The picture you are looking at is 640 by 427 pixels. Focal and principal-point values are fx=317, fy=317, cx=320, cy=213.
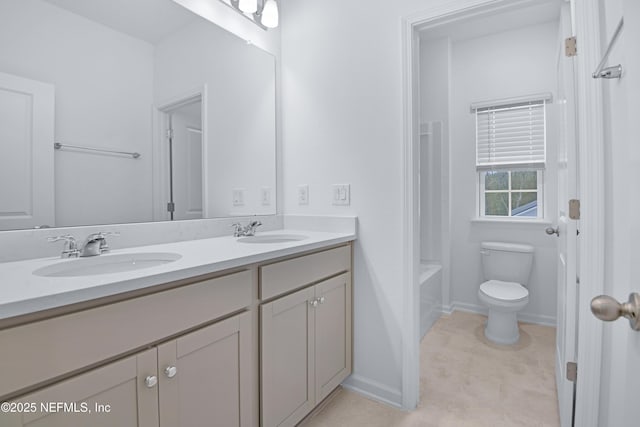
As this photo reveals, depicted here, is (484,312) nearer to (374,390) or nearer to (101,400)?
(374,390)

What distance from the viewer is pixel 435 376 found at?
199cm

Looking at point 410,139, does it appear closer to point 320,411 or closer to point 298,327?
point 298,327

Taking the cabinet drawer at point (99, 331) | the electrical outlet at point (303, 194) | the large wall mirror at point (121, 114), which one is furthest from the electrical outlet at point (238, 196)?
the cabinet drawer at point (99, 331)

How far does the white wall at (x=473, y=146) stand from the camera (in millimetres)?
2770

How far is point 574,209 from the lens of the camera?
1317 mm

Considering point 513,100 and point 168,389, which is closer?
point 168,389

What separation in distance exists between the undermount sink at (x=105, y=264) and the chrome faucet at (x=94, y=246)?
3 cm

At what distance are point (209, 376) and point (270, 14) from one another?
192 centimetres

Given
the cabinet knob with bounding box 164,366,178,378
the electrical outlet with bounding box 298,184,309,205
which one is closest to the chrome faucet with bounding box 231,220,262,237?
the electrical outlet with bounding box 298,184,309,205

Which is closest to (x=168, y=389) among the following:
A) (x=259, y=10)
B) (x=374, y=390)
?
(x=374, y=390)

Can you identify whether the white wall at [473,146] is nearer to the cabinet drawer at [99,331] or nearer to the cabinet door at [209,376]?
the cabinet door at [209,376]

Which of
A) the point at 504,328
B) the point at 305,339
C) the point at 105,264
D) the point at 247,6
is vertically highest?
the point at 247,6

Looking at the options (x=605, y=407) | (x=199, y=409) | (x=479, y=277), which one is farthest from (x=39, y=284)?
(x=479, y=277)

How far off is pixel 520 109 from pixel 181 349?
3291mm
